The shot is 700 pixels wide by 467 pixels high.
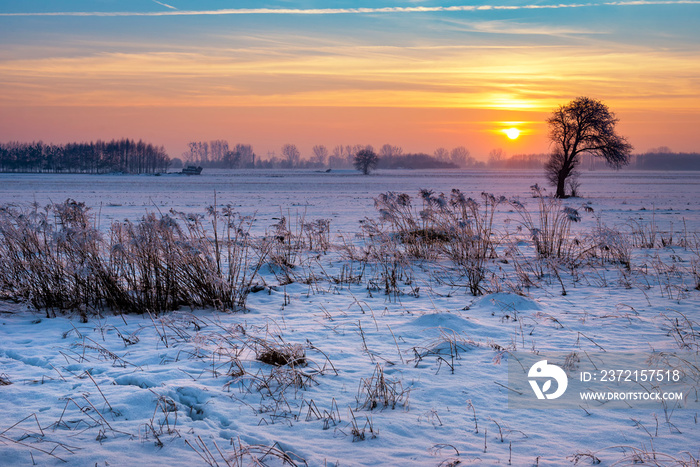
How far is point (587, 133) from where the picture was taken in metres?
34.4

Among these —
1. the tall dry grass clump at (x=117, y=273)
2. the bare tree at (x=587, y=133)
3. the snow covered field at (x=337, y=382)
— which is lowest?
the snow covered field at (x=337, y=382)

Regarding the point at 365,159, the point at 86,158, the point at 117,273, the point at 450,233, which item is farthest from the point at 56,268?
the point at 86,158

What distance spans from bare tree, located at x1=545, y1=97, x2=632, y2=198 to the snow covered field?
97.5ft

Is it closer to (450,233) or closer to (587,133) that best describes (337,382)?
(450,233)

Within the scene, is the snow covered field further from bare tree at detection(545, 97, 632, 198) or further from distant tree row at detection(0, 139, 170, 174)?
distant tree row at detection(0, 139, 170, 174)

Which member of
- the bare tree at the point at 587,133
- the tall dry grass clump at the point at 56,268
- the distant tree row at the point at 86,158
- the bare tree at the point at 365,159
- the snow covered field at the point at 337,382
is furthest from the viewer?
the distant tree row at the point at 86,158

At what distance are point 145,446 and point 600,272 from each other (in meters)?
7.98

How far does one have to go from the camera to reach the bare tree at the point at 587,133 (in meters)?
33.8

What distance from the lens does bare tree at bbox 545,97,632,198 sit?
3375 cm

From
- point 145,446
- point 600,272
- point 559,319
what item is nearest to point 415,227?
point 600,272

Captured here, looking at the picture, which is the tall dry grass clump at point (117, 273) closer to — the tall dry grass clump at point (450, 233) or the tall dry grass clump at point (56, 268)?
the tall dry grass clump at point (56, 268)

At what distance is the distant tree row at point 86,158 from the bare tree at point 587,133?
4017 inches

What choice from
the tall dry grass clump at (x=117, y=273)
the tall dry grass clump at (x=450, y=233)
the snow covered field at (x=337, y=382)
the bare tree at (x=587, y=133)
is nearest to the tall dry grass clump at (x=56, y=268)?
the tall dry grass clump at (x=117, y=273)

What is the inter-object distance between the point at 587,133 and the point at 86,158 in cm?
11843
